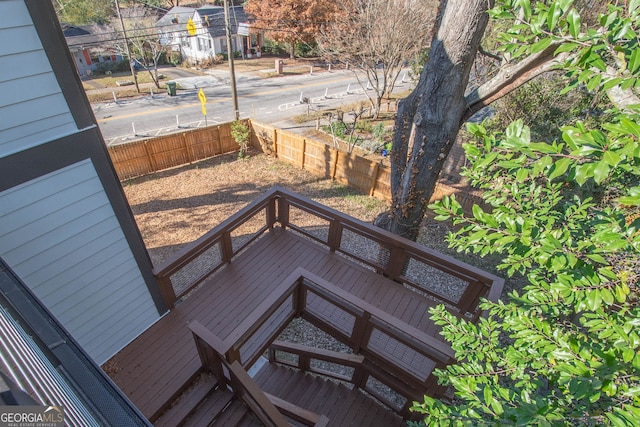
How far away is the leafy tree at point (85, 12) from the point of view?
25609 mm

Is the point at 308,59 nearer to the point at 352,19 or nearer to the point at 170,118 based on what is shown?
the point at 352,19

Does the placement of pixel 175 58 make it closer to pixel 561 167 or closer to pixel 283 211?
pixel 283 211

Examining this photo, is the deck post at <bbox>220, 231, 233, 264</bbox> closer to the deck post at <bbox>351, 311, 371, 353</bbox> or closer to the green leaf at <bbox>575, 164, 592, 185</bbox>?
the deck post at <bbox>351, 311, 371, 353</bbox>

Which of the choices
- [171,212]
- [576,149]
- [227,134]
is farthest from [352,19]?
[576,149]

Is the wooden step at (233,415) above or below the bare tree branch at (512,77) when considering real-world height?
below

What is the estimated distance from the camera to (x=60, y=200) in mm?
3170

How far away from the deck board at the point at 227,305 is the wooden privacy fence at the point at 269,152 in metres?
5.63

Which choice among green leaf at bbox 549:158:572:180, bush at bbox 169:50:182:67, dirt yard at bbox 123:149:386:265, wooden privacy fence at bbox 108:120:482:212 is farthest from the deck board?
bush at bbox 169:50:182:67

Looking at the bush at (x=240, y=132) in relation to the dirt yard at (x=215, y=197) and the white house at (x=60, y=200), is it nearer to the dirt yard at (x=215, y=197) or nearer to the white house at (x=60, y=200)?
the dirt yard at (x=215, y=197)

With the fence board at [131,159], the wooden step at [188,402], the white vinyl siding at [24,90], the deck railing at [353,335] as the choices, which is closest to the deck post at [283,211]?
the deck railing at [353,335]

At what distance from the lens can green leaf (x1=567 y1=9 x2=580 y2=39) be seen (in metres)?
1.42

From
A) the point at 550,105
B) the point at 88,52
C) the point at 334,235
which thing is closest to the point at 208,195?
the point at 334,235

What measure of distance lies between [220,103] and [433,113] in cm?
1781

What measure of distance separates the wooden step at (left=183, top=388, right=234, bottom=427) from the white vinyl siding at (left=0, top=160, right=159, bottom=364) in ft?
4.97
